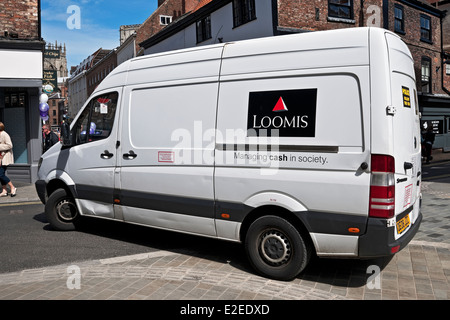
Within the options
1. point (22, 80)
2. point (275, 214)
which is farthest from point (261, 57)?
point (22, 80)

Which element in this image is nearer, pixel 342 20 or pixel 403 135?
pixel 403 135

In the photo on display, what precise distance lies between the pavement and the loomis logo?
159 cm

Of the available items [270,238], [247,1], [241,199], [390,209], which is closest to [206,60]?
[241,199]

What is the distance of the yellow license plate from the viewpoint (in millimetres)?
4062

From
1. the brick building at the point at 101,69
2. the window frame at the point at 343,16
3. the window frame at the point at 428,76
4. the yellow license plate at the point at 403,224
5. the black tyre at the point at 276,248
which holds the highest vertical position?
the brick building at the point at 101,69

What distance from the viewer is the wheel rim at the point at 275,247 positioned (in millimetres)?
4328

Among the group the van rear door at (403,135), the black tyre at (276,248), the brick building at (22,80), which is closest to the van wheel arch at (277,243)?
the black tyre at (276,248)

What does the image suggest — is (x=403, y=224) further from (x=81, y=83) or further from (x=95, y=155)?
(x=81, y=83)

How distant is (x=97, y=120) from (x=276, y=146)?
3.03m

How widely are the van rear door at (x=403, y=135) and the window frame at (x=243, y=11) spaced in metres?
14.3

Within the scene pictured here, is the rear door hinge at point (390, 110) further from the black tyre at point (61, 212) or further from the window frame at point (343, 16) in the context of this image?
the window frame at point (343, 16)

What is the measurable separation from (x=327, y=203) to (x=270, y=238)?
0.77 m

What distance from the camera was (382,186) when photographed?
3.76 m

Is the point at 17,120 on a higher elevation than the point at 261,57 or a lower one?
higher
